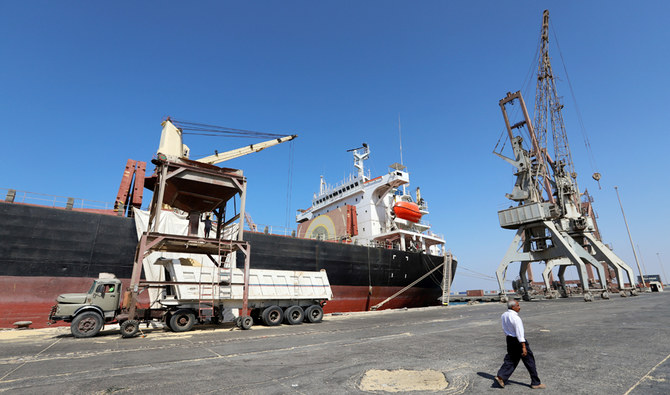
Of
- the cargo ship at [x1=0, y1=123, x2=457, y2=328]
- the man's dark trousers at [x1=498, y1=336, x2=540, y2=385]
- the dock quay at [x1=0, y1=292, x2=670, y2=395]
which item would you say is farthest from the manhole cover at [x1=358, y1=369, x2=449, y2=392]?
the cargo ship at [x1=0, y1=123, x2=457, y2=328]

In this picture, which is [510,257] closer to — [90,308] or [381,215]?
[381,215]

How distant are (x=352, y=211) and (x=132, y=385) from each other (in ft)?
96.7

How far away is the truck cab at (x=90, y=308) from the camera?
11.4 meters

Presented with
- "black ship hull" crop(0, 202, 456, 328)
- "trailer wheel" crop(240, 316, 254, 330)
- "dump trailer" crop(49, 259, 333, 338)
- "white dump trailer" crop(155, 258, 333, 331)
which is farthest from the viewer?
"black ship hull" crop(0, 202, 456, 328)

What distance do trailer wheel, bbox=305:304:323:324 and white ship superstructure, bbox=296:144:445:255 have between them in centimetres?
1372

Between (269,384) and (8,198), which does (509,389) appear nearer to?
(269,384)

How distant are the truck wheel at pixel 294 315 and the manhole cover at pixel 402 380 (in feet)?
33.0

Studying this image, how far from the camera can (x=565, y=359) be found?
21.9 feet

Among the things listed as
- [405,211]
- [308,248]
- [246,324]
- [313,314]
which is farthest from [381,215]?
[246,324]

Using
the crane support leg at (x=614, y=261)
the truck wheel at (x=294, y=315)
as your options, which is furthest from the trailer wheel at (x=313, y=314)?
the crane support leg at (x=614, y=261)

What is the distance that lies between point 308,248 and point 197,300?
1114 cm

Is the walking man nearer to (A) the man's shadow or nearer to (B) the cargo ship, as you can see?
(A) the man's shadow

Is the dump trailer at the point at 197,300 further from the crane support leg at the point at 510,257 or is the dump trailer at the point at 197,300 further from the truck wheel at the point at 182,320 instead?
the crane support leg at the point at 510,257

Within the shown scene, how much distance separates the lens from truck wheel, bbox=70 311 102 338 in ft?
37.4
